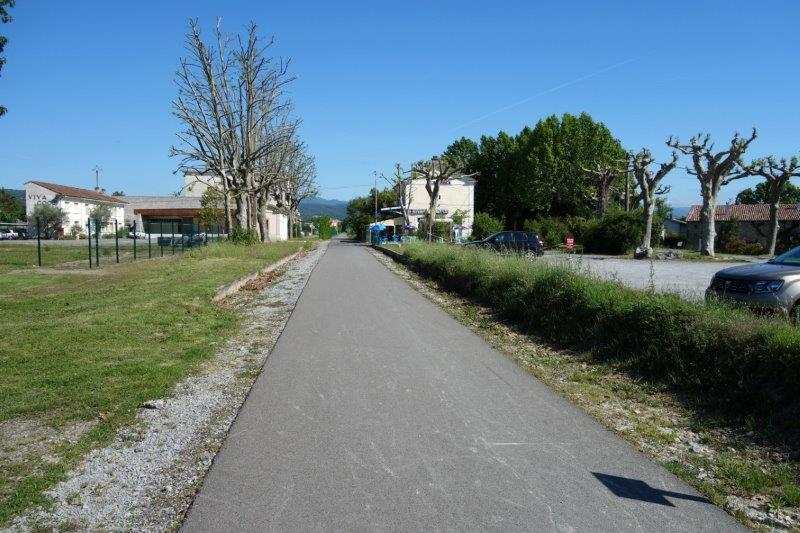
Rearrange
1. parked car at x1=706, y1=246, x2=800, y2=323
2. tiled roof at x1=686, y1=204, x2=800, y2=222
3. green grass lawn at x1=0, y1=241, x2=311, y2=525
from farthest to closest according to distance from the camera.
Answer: tiled roof at x1=686, y1=204, x2=800, y2=222 < parked car at x1=706, y1=246, x2=800, y2=323 < green grass lawn at x1=0, y1=241, x2=311, y2=525

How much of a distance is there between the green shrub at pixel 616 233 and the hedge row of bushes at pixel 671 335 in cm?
2963

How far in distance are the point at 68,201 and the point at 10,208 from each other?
21042mm

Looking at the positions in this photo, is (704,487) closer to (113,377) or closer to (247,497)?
(247,497)

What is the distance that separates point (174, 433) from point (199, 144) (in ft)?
120

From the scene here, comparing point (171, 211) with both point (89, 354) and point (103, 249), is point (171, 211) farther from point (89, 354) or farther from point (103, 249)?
point (89, 354)

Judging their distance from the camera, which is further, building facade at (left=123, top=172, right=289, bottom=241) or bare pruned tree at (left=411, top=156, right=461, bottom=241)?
building facade at (left=123, top=172, right=289, bottom=241)

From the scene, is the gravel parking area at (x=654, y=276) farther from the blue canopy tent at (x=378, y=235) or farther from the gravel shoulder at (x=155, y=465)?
the blue canopy tent at (x=378, y=235)

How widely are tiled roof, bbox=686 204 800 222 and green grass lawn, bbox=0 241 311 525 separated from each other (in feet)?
196

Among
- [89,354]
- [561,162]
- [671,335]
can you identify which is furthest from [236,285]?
[561,162]

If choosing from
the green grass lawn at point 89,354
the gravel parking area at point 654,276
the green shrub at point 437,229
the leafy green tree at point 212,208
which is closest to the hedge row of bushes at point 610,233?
the green shrub at point 437,229

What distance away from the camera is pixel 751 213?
6681 centimetres

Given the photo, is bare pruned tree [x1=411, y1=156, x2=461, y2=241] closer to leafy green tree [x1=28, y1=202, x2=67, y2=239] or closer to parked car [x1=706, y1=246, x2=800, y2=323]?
parked car [x1=706, y1=246, x2=800, y2=323]

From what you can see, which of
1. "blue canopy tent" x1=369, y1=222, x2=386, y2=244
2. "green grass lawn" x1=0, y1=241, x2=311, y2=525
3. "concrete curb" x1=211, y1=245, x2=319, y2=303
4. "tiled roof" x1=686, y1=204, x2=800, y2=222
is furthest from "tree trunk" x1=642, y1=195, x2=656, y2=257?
"tiled roof" x1=686, y1=204, x2=800, y2=222

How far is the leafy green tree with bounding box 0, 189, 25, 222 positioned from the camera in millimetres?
88188
